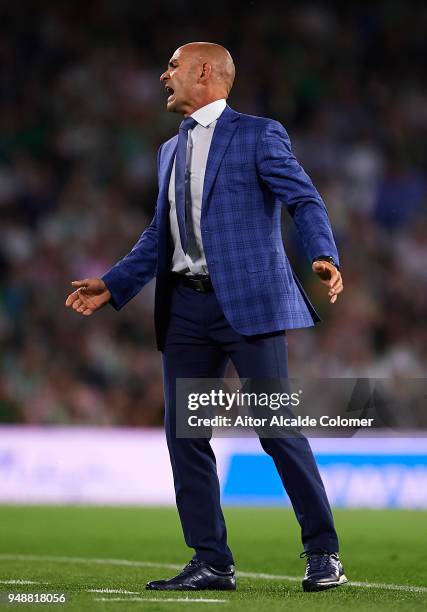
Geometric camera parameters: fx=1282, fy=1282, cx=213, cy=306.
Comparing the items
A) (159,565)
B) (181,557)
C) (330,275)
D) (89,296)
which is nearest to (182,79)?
(89,296)

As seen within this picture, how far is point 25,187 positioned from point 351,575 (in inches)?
379

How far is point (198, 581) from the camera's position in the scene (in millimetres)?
4902

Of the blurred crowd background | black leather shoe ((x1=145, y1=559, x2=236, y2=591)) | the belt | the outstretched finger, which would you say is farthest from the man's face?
the blurred crowd background

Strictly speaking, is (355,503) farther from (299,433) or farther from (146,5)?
(146,5)

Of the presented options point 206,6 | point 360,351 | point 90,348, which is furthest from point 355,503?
point 206,6

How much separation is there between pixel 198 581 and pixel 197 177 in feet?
5.19

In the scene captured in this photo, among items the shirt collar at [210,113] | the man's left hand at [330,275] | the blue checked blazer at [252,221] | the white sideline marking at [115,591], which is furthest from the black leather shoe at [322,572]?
the shirt collar at [210,113]

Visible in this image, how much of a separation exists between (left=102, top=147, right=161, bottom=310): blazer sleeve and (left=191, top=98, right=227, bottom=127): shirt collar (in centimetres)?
51

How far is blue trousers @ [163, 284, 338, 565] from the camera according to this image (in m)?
4.81

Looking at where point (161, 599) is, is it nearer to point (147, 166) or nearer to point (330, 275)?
point (330, 275)

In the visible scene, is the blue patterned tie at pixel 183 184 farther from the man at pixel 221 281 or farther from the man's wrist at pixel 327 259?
the man's wrist at pixel 327 259

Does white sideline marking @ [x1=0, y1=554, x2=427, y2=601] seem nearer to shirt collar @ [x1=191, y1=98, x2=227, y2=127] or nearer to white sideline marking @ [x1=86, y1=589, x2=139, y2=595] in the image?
white sideline marking @ [x1=86, y1=589, x2=139, y2=595]

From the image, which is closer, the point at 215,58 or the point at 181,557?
the point at 215,58

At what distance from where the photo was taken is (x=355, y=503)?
10469 millimetres
